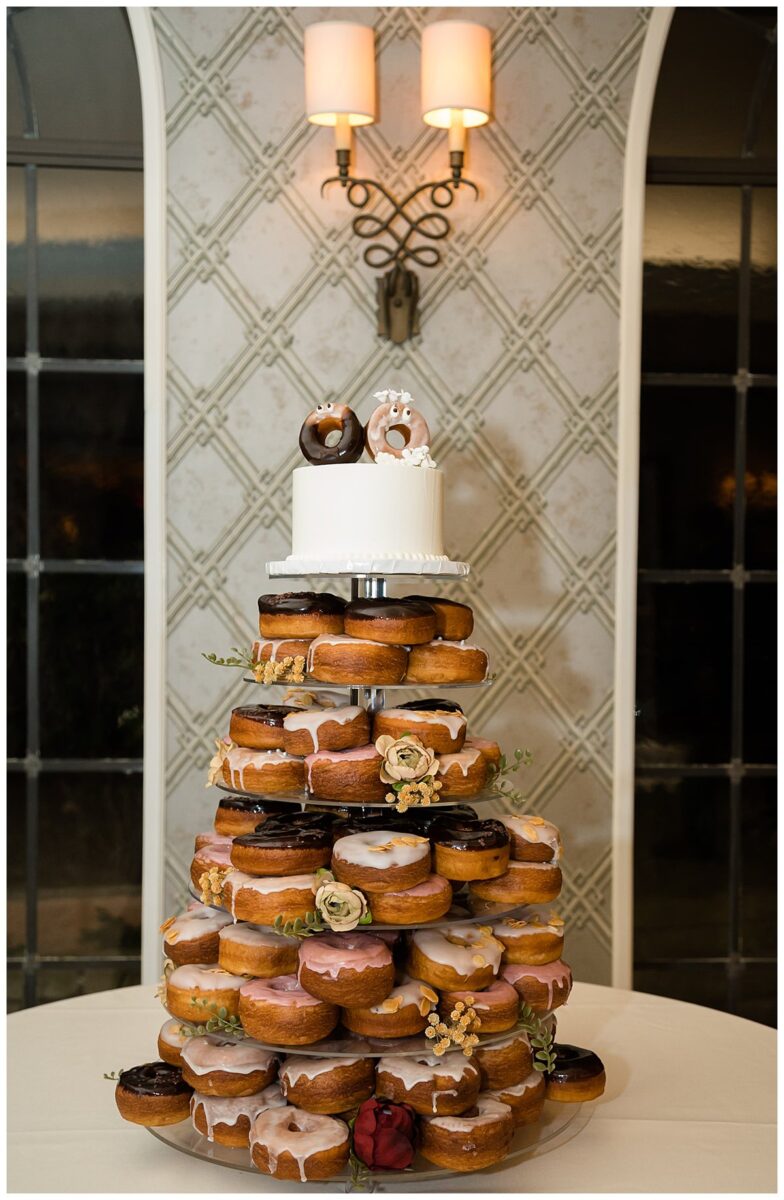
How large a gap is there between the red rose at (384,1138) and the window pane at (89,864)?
191 centimetres

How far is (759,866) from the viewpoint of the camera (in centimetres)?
359

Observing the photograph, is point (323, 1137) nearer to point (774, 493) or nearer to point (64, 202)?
point (774, 493)

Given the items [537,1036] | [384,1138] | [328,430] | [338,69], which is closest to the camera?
[384,1138]

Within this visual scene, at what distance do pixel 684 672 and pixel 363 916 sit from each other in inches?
81.7

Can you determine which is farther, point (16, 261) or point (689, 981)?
point (689, 981)

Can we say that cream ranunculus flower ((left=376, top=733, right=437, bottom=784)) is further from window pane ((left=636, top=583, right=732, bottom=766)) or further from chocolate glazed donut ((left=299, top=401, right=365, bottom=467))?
window pane ((left=636, top=583, right=732, bottom=766))

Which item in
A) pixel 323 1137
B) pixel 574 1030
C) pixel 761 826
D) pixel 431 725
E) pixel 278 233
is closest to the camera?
pixel 323 1137

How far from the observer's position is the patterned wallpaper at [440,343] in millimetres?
3320

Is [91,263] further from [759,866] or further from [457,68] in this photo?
[759,866]

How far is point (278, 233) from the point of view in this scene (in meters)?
3.35

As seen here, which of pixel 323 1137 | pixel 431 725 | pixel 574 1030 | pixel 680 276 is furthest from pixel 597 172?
pixel 323 1137

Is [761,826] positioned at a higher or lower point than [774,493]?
lower

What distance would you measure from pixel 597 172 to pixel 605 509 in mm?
1012

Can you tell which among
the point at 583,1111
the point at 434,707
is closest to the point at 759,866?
the point at 583,1111
